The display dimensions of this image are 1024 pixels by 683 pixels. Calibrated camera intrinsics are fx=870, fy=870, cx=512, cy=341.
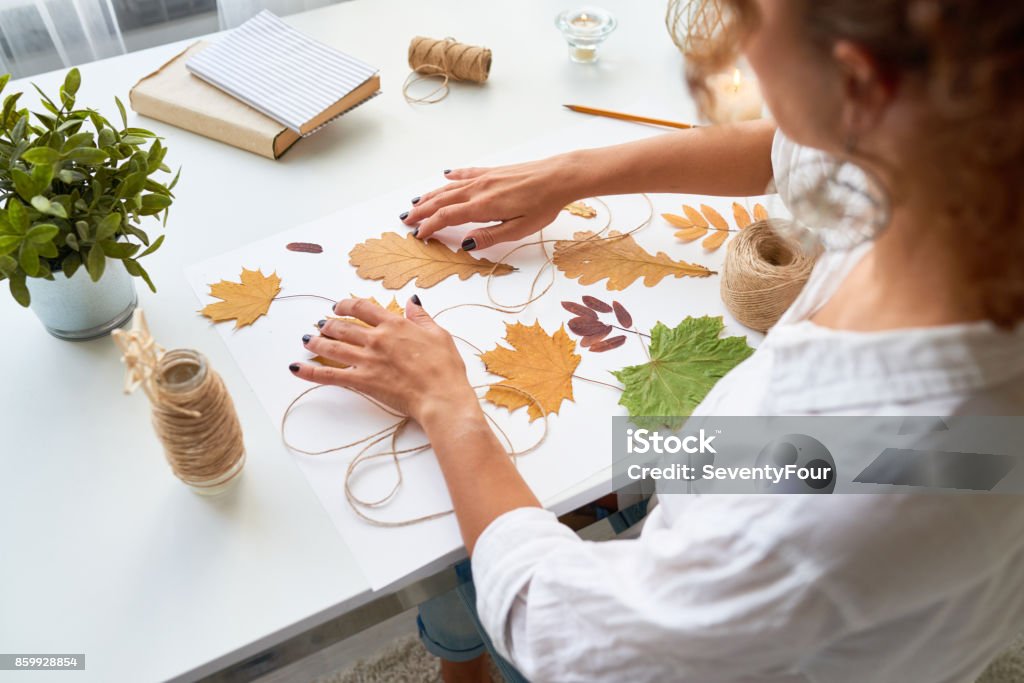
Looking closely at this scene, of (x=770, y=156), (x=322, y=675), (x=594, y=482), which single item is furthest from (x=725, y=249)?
(x=322, y=675)

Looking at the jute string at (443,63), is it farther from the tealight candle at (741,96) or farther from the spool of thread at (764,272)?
the spool of thread at (764,272)

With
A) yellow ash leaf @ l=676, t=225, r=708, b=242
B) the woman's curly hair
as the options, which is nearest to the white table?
yellow ash leaf @ l=676, t=225, r=708, b=242

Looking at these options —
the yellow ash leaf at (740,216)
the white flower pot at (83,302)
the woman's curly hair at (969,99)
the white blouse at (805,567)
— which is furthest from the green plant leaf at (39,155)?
the yellow ash leaf at (740,216)

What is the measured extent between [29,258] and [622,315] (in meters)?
0.54

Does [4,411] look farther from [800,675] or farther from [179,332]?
[800,675]

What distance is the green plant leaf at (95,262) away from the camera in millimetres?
744

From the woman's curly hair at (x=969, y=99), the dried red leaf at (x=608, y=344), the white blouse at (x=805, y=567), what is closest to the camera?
the woman's curly hair at (x=969, y=99)

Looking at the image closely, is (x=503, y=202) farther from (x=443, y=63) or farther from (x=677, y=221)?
(x=443, y=63)

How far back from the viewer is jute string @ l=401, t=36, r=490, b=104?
113 cm

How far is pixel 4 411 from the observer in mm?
797

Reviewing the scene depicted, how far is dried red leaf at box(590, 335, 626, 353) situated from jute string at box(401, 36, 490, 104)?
18.1 inches

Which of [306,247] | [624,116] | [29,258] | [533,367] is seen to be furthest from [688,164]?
[29,258]

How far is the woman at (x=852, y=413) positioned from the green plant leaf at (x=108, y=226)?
1.07ft

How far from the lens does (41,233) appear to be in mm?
706
